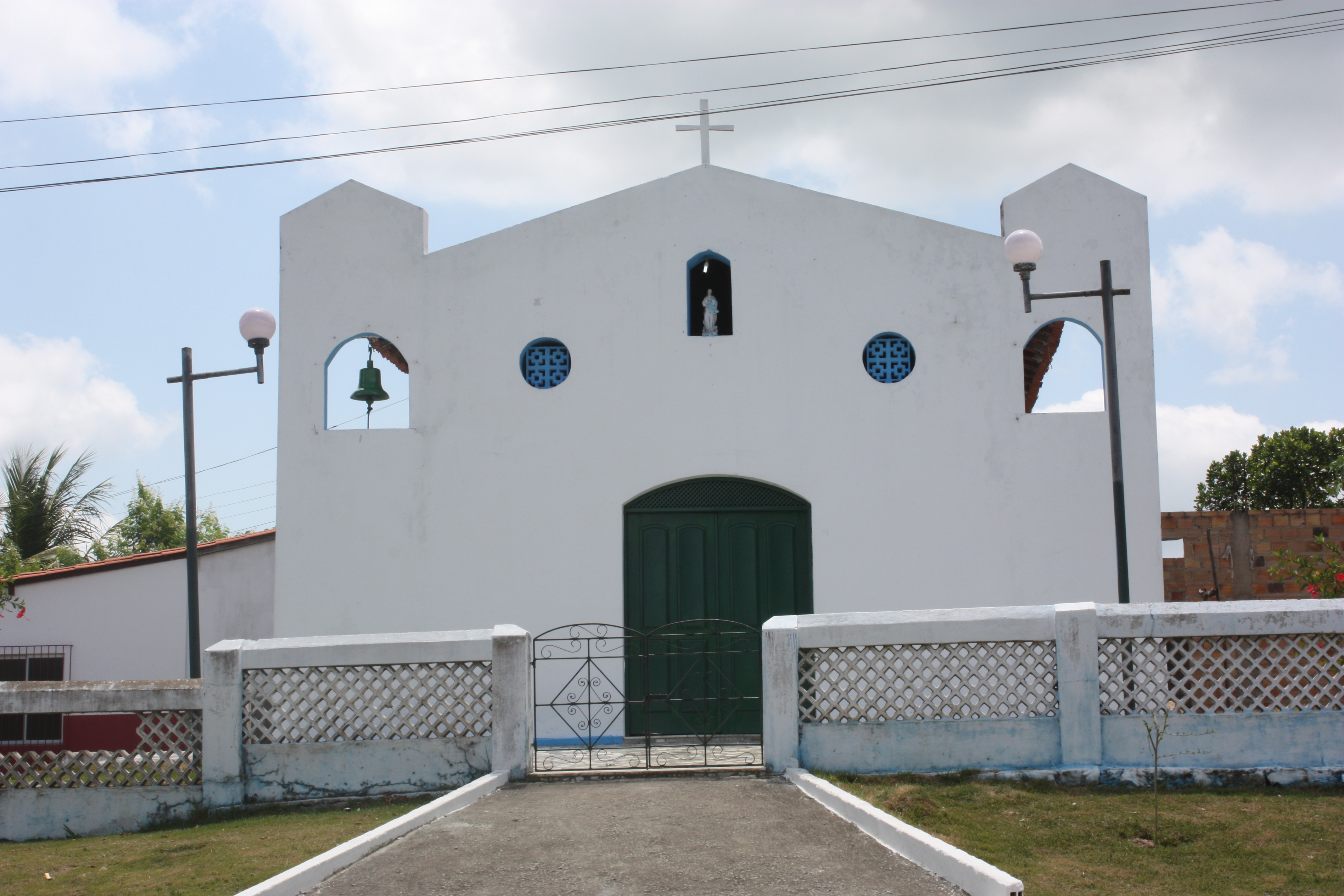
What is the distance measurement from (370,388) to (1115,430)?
22.2 ft

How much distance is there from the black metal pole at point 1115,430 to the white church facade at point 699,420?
1.49 m

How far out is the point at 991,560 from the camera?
9805 mm

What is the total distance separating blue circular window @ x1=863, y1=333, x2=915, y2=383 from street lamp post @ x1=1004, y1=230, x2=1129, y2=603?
1.76 metres

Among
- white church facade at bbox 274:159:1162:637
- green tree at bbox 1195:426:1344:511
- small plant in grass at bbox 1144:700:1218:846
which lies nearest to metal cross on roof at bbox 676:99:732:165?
white church facade at bbox 274:159:1162:637

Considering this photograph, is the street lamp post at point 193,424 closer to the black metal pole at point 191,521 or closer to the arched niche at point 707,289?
the black metal pole at point 191,521

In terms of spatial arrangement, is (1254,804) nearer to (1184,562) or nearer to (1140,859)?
(1140,859)

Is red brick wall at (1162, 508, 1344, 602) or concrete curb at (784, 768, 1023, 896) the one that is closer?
concrete curb at (784, 768, 1023, 896)

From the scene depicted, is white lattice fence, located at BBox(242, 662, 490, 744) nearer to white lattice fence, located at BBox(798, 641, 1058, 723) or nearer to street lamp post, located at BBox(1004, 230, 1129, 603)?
white lattice fence, located at BBox(798, 641, 1058, 723)

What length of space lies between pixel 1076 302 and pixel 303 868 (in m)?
8.00

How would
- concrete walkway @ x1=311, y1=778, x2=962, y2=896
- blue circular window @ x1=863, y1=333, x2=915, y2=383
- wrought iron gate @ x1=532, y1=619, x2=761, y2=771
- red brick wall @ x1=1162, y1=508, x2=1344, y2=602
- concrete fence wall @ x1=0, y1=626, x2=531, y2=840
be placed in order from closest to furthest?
concrete walkway @ x1=311, y1=778, x2=962, y2=896
concrete fence wall @ x1=0, y1=626, x2=531, y2=840
wrought iron gate @ x1=532, y1=619, x2=761, y2=771
blue circular window @ x1=863, y1=333, x2=915, y2=383
red brick wall @ x1=1162, y1=508, x2=1344, y2=602

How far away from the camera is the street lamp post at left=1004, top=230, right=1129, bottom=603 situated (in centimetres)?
805

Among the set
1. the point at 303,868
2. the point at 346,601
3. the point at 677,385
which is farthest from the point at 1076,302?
the point at 303,868

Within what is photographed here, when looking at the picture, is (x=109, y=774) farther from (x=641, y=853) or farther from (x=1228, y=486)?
(x=1228, y=486)

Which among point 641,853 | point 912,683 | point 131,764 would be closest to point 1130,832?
point 912,683
